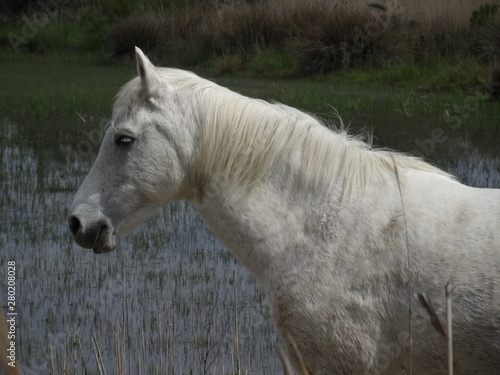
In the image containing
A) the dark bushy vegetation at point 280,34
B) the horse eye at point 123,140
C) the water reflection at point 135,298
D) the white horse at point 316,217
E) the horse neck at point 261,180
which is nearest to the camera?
the white horse at point 316,217

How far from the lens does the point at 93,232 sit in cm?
343

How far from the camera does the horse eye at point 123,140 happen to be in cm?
338

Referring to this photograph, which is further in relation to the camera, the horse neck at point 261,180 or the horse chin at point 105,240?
the horse chin at point 105,240

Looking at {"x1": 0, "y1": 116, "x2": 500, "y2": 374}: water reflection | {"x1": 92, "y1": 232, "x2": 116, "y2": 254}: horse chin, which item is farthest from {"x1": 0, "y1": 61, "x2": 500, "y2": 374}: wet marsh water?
{"x1": 92, "y1": 232, "x2": 116, "y2": 254}: horse chin

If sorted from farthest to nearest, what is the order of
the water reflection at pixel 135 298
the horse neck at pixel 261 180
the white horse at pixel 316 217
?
the water reflection at pixel 135 298
the horse neck at pixel 261 180
the white horse at pixel 316 217

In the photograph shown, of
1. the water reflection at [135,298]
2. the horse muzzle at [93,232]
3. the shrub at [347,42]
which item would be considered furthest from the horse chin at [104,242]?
the shrub at [347,42]

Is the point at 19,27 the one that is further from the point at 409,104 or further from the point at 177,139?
the point at 177,139

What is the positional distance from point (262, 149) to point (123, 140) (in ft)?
1.81

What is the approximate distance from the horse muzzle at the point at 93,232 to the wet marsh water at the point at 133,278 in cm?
42

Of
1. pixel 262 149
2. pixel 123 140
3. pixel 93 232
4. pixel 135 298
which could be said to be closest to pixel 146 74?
pixel 123 140

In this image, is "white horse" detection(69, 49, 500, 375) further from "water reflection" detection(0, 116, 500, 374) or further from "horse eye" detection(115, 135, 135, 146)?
"water reflection" detection(0, 116, 500, 374)

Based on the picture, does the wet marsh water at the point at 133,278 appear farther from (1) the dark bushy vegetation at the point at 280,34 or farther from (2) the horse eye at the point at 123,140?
(1) the dark bushy vegetation at the point at 280,34

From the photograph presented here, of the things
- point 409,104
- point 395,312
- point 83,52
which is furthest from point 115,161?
point 83,52

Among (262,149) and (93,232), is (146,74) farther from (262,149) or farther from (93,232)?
(93,232)
